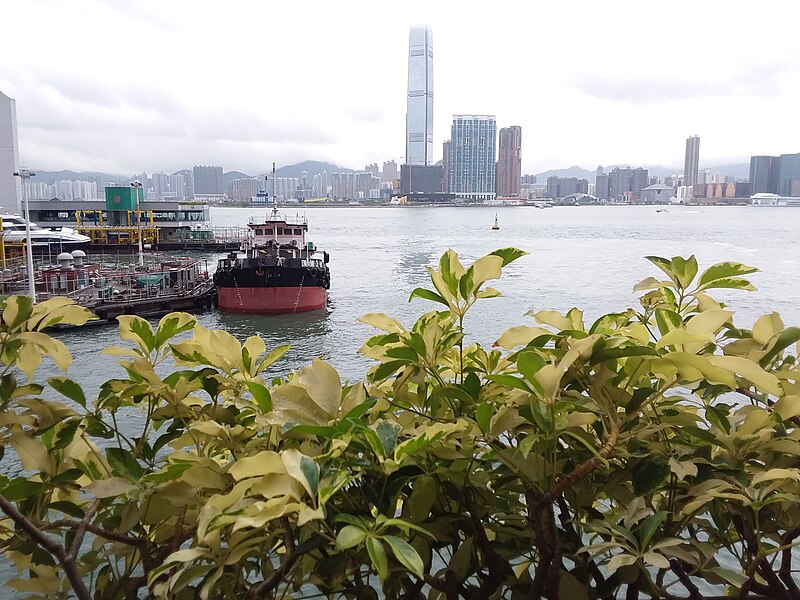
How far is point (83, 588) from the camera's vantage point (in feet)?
4.00

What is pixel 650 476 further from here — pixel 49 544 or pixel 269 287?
pixel 269 287

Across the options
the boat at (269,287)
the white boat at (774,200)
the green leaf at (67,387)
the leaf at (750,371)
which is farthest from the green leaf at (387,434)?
the white boat at (774,200)

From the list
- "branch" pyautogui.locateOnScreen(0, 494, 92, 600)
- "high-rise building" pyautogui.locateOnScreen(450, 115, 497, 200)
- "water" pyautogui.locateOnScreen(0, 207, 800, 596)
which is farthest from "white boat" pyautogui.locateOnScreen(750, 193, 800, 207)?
"branch" pyautogui.locateOnScreen(0, 494, 92, 600)

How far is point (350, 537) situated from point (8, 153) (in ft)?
162

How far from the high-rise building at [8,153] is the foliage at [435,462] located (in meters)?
47.1

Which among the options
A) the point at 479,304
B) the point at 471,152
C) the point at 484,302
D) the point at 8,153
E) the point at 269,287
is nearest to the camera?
the point at 269,287

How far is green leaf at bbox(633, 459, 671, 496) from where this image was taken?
1168mm

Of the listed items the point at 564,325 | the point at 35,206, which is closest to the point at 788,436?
the point at 564,325

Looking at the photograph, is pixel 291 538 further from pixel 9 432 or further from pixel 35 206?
pixel 35 206

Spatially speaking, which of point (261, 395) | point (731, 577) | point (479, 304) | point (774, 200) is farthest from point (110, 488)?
point (774, 200)

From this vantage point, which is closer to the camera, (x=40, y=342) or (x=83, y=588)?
(x=83, y=588)

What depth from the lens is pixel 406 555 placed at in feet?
2.85

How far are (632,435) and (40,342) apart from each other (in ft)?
3.81

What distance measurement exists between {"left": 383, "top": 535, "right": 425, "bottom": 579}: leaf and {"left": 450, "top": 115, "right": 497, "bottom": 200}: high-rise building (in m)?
153
